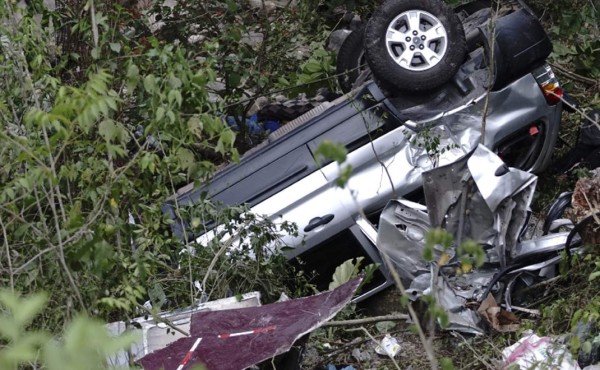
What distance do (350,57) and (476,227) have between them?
2.63m

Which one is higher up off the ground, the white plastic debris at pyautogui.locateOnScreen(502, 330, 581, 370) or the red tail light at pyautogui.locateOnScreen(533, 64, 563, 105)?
the red tail light at pyautogui.locateOnScreen(533, 64, 563, 105)

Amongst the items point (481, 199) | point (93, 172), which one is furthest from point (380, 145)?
point (93, 172)

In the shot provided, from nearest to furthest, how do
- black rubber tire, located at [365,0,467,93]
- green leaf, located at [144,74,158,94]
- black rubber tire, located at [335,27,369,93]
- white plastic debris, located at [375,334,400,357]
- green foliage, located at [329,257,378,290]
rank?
green leaf, located at [144,74,158,94]
white plastic debris, located at [375,334,400,357]
green foliage, located at [329,257,378,290]
black rubber tire, located at [365,0,467,93]
black rubber tire, located at [335,27,369,93]

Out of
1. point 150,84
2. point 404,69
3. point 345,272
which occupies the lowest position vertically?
point 345,272

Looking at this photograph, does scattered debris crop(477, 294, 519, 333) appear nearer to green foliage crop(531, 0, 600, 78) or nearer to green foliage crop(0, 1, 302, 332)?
green foliage crop(0, 1, 302, 332)

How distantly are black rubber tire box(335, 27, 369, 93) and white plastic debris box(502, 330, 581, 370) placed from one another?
3.55 metres

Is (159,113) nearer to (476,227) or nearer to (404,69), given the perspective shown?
(476,227)

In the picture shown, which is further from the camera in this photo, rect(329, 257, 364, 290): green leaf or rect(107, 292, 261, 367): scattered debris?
rect(329, 257, 364, 290): green leaf

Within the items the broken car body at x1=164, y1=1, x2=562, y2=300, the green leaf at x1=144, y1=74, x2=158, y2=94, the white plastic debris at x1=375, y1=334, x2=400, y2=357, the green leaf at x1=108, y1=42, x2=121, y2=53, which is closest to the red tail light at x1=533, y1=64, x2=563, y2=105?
the broken car body at x1=164, y1=1, x2=562, y2=300

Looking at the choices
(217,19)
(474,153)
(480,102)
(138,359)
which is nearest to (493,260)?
(474,153)

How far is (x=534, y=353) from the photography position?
498 cm

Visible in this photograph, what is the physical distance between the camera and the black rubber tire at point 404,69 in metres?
7.25

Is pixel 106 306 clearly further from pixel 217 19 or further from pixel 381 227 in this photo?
pixel 217 19

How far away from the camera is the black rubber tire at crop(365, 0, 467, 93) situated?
285 inches
